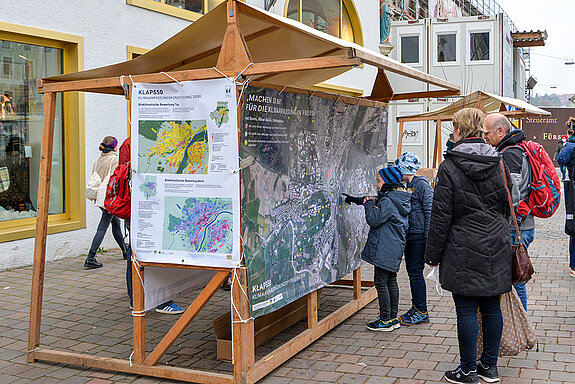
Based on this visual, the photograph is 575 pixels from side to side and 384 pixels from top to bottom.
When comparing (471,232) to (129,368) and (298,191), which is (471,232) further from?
(129,368)

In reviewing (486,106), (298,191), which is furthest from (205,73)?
(486,106)

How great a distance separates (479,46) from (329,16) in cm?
1538

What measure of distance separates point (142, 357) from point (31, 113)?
553 cm

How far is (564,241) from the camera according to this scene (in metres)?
11.7

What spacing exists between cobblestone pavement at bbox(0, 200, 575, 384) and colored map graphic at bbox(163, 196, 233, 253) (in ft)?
3.34

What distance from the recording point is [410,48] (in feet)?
99.7

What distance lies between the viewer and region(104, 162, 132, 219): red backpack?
5.21m

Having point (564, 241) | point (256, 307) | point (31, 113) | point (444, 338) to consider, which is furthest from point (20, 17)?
point (564, 241)

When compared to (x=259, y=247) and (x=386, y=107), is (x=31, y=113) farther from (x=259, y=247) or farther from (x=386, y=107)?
(x=259, y=247)

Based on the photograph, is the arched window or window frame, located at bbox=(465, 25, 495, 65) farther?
window frame, located at bbox=(465, 25, 495, 65)

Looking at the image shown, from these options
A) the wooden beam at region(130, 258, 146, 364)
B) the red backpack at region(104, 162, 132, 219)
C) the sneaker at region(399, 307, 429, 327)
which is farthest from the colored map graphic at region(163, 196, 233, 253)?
the sneaker at region(399, 307, 429, 327)

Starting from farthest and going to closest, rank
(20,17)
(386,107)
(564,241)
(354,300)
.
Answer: (564,241) → (20,17) → (386,107) → (354,300)

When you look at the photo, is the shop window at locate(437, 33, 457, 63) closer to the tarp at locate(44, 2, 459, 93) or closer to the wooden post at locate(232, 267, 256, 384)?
the tarp at locate(44, 2, 459, 93)

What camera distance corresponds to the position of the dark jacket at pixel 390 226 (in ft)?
18.8
